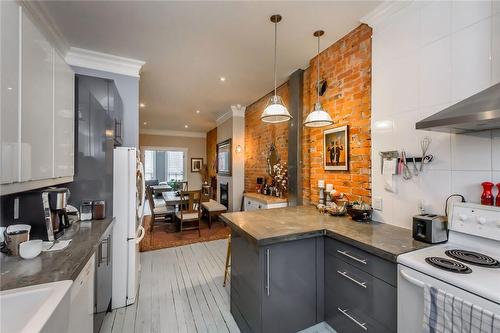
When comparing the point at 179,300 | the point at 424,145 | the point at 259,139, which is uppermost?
the point at 259,139

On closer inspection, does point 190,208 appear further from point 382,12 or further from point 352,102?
point 382,12

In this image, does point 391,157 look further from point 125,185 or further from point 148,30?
point 148,30

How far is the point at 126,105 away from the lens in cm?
305

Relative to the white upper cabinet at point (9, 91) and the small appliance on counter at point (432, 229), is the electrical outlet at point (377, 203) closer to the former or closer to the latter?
the small appliance on counter at point (432, 229)

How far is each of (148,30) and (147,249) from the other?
327cm

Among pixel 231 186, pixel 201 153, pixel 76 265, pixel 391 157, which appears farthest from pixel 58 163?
pixel 201 153

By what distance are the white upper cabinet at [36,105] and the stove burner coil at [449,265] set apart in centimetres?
227

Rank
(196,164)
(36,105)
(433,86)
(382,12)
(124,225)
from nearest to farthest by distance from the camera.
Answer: (36,105) < (433,86) < (382,12) < (124,225) < (196,164)

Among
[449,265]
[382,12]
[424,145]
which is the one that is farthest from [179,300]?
[382,12]

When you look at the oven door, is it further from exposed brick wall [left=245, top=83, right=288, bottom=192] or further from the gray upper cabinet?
exposed brick wall [left=245, top=83, right=288, bottom=192]

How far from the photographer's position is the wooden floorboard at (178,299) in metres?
1.95

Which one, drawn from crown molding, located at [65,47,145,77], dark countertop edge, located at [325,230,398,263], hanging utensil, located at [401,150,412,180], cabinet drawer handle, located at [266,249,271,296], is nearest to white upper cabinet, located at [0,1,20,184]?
cabinet drawer handle, located at [266,249,271,296]

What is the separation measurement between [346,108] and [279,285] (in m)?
1.99

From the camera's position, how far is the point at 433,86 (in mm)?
1652
